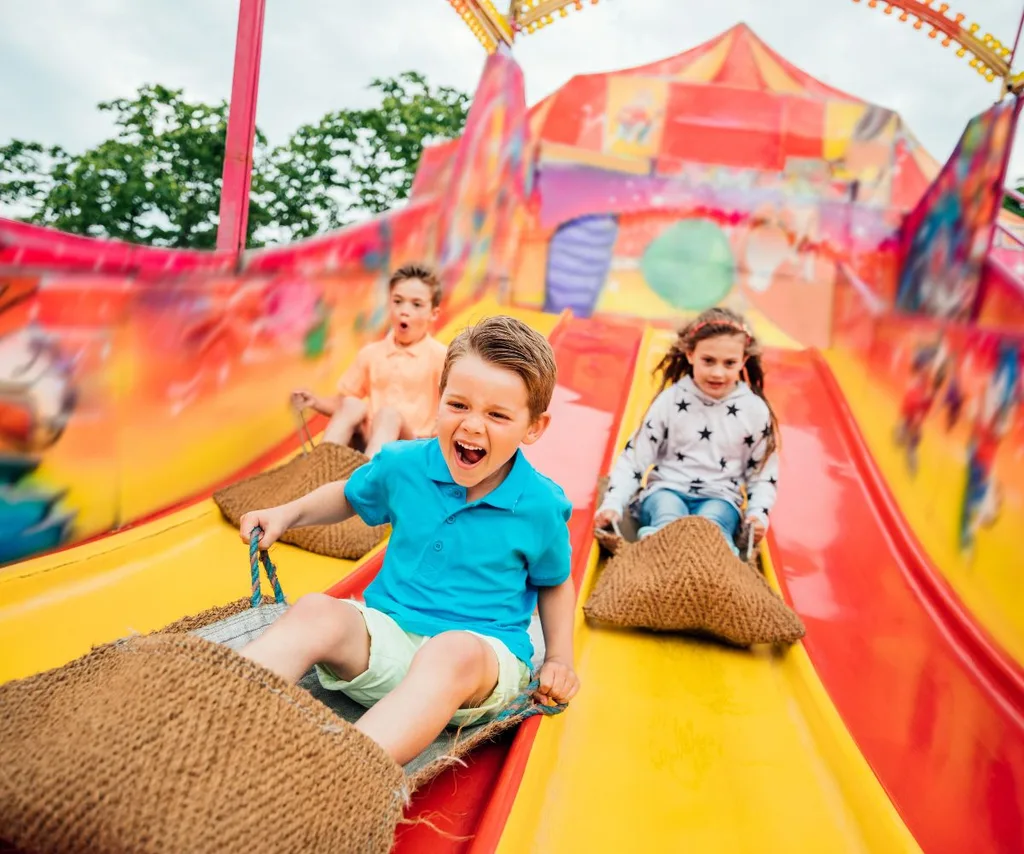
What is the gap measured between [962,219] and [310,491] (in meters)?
3.37

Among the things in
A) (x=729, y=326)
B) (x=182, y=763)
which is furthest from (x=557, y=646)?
(x=729, y=326)

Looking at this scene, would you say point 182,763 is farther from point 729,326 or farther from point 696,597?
point 729,326

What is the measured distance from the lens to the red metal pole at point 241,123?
8.30ft

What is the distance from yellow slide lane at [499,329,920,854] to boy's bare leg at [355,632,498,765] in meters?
0.20

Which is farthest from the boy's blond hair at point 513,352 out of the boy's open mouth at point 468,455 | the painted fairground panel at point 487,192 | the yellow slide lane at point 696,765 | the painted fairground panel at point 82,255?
the painted fairground panel at point 487,192

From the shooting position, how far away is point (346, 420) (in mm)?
2697

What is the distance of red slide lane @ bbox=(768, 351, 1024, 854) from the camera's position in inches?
56.4

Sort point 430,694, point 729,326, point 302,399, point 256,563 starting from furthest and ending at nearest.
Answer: point 302,399, point 729,326, point 256,563, point 430,694

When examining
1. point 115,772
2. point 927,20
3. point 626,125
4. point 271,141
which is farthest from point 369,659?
point 271,141

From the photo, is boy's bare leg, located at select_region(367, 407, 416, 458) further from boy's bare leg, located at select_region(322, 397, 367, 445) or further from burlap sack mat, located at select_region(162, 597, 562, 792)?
burlap sack mat, located at select_region(162, 597, 562, 792)

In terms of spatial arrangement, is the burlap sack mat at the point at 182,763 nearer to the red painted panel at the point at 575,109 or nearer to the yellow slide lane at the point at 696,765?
the yellow slide lane at the point at 696,765

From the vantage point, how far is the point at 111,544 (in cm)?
200

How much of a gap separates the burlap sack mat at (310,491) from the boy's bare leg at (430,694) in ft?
3.12

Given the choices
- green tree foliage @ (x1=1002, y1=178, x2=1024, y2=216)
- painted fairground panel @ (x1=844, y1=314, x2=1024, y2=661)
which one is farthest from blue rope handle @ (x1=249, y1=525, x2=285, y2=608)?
green tree foliage @ (x1=1002, y1=178, x2=1024, y2=216)
